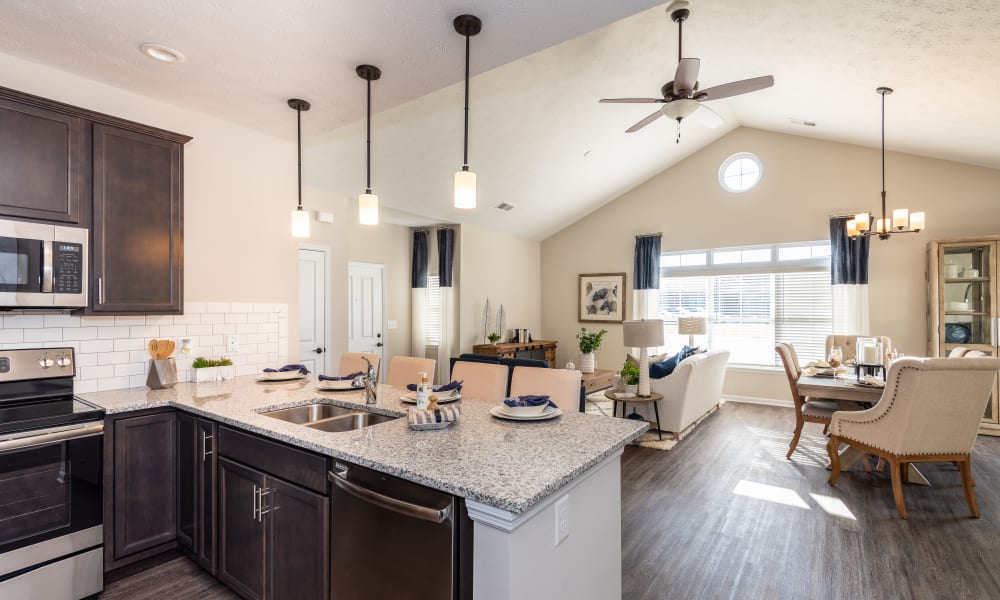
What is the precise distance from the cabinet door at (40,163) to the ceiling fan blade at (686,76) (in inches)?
141

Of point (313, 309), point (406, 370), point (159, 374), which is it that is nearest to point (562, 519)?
point (406, 370)

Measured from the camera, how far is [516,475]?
1.39 meters

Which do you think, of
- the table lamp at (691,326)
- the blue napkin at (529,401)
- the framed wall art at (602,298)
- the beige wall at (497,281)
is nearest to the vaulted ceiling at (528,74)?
the beige wall at (497,281)

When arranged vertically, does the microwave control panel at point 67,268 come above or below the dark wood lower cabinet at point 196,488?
above

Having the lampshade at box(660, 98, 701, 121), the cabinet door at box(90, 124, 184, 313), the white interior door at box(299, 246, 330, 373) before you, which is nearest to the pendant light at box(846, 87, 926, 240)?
the lampshade at box(660, 98, 701, 121)

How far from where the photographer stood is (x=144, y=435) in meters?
2.49

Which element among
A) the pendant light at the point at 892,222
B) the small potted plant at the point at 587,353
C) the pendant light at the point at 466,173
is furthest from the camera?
the small potted plant at the point at 587,353

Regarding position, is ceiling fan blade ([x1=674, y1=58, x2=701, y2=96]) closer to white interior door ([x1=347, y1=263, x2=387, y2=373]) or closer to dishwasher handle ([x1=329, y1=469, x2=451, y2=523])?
dishwasher handle ([x1=329, y1=469, x2=451, y2=523])

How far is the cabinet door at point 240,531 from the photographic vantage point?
206 cm

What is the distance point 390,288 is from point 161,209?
15.1 feet

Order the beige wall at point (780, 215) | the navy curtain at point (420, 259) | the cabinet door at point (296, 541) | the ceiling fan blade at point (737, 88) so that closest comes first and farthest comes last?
the cabinet door at point (296, 541)
the ceiling fan blade at point (737, 88)
the beige wall at point (780, 215)
the navy curtain at point (420, 259)

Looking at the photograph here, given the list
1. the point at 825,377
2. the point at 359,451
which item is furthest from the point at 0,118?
the point at 825,377

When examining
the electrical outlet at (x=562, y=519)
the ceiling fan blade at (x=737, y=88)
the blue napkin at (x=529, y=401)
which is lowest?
the electrical outlet at (x=562, y=519)

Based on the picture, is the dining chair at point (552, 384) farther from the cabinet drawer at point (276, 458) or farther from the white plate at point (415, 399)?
the cabinet drawer at point (276, 458)
